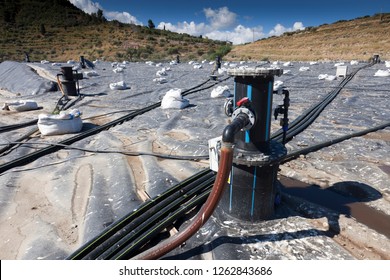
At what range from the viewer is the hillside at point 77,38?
3572 centimetres

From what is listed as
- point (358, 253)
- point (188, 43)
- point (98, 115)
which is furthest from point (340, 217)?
point (188, 43)

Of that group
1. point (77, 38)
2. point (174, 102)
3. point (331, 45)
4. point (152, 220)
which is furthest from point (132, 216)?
point (77, 38)

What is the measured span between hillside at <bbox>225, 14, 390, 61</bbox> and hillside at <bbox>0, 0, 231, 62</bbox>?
585 centimetres

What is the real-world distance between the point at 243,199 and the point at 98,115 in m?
5.17

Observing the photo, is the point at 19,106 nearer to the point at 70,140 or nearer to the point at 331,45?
the point at 70,140

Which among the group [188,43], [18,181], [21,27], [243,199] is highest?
[21,27]

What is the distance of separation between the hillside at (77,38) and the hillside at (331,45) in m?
5.85

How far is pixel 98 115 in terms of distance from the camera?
659 centimetres

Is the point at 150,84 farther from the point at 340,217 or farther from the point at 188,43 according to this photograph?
the point at 188,43

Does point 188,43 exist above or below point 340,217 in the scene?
above

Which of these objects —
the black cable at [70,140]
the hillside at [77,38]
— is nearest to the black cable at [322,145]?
the black cable at [70,140]

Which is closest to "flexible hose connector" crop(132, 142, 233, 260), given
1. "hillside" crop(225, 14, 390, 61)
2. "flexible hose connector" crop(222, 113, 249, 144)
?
"flexible hose connector" crop(222, 113, 249, 144)

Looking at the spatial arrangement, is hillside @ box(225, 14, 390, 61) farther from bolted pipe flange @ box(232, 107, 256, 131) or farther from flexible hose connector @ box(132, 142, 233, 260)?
flexible hose connector @ box(132, 142, 233, 260)

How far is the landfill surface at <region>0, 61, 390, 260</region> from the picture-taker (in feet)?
7.25
